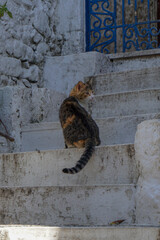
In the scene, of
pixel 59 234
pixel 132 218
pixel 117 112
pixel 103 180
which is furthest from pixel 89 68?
pixel 59 234

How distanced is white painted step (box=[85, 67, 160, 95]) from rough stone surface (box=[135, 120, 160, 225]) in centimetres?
220

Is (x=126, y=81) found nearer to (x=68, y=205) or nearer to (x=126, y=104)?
(x=126, y=104)

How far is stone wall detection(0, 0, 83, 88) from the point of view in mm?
5961

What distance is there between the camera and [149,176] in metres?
3.23

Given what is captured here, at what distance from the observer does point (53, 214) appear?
359cm

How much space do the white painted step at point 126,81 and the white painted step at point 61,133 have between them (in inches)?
36.2

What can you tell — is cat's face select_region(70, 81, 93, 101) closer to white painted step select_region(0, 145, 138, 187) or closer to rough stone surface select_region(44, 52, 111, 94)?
white painted step select_region(0, 145, 138, 187)

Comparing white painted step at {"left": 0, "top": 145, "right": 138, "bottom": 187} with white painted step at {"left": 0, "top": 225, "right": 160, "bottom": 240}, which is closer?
white painted step at {"left": 0, "top": 225, "right": 160, "bottom": 240}

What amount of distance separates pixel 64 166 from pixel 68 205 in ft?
1.63

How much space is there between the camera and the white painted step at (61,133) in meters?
4.52

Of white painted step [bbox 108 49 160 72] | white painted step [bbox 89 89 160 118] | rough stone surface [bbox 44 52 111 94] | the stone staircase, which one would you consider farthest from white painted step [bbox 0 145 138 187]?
white painted step [bbox 108 49 160 72]

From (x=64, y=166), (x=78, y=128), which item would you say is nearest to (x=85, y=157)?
(x=64, y=166)

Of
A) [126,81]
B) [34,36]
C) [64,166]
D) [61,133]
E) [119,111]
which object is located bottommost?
[64,166]

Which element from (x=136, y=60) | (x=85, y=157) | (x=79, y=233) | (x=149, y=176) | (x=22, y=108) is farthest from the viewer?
(x=136, y=60)
